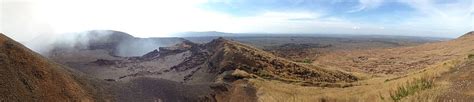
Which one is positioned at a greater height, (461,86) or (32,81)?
(461,86)

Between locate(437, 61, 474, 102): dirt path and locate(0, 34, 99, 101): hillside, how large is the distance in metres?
14.7

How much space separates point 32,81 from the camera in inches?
811

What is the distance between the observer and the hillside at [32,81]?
19.1 metres

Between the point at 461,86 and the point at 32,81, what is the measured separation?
56.8 ft

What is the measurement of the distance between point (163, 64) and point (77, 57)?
17.0m

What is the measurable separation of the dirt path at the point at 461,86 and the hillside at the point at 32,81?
1469 cm

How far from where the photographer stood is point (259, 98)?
31.2 meters

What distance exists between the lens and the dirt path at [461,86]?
15967 millimetres

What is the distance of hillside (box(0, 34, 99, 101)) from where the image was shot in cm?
1912

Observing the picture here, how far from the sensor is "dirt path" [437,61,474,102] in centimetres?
1597

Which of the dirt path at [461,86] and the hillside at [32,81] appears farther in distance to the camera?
the hillside at [32,81]

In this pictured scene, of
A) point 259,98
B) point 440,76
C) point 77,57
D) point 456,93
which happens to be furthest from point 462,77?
point 77,57

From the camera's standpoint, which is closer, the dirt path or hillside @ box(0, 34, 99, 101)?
the dirt path

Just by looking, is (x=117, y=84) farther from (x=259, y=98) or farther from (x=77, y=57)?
(x=77, y=57)
